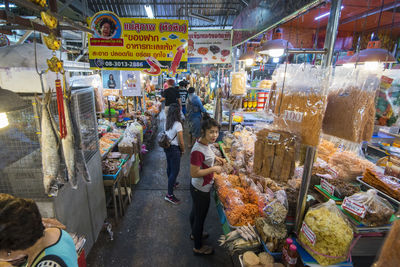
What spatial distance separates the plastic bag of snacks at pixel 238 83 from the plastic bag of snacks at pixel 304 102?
2.56 metres

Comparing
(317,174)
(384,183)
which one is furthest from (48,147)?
(384,183)

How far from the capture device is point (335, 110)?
1677 millimetres

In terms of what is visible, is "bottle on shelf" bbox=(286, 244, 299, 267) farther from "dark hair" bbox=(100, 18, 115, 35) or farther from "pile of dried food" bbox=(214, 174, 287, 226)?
"dark hair" bbox=(100, 18, 115, 35)

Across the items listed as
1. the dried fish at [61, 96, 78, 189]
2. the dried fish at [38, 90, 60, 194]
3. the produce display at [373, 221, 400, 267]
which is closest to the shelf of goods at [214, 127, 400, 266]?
the produce display at [373, 221, 400, 267]

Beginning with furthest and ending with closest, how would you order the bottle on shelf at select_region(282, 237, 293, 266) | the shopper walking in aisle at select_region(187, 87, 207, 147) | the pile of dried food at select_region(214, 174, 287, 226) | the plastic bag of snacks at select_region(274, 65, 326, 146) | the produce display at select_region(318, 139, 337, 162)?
1. the shopper walking in aisle at select_region(187, 87, 207, 147)
2. the produce display at select_region(318, 139, 337, 162)
3. the pile of dried food at select_region(214, 174, 287, 226)
4. the bottle on shelf at select_region(282, 237, 293, 266)
5. the plastic bag of snacks at select_region(274, 65, 326, 146)

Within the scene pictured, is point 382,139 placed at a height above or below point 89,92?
below

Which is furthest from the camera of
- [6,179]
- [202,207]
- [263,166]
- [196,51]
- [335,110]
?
[196,51]

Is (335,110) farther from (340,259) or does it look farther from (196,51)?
(196,51)

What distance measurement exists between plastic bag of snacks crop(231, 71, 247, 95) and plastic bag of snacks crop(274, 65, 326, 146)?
2555 mm

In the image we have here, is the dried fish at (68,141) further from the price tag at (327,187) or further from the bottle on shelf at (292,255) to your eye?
the price tag at (327,187)

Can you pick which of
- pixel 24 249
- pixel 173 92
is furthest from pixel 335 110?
pixel 173 92

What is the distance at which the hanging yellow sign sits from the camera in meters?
4.40

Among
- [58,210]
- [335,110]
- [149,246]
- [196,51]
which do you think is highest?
[196,51]

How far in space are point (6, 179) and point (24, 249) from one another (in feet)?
4.99
